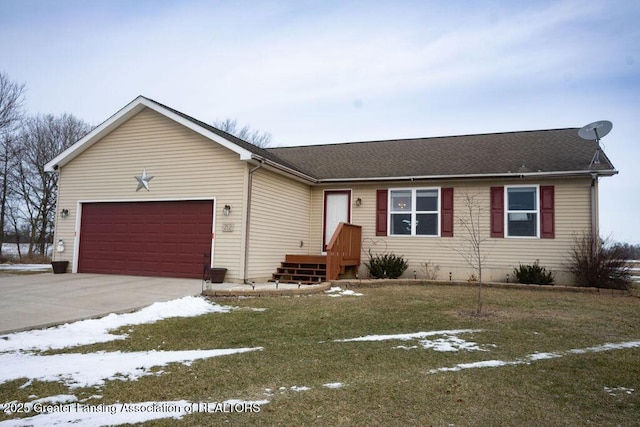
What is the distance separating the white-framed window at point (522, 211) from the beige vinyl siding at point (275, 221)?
620cm

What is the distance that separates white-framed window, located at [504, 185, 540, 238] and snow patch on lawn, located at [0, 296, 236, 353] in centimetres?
856

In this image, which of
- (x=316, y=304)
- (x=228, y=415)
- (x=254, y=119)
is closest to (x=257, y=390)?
(x=228, y=415)

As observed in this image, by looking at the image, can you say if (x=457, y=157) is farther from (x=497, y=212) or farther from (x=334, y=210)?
(x=334, y=210)

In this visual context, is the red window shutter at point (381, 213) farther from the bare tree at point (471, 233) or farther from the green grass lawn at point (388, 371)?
the green grass lawn at point (388, 371)

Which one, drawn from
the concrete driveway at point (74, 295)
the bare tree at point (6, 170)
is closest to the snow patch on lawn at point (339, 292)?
the concrete driveway at point (74, 295)

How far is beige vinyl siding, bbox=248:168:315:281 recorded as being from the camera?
1150 cm

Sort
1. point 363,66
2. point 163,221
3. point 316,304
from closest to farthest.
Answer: point 316,304 → point 163,221 → point 363,66

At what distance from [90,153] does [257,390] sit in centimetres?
1192

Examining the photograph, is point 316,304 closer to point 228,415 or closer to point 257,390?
point 257,390

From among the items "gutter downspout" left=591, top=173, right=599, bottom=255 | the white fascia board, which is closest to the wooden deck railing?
the white fascia board

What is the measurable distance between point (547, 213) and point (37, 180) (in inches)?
1162

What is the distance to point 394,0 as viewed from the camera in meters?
12.9

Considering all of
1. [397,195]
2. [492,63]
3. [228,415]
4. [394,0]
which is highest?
[394,0]

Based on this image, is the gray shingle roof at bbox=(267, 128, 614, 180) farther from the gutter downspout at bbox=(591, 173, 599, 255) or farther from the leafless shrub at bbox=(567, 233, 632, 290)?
the leafless shrub at bbox=(567, 233, 632, 290)
